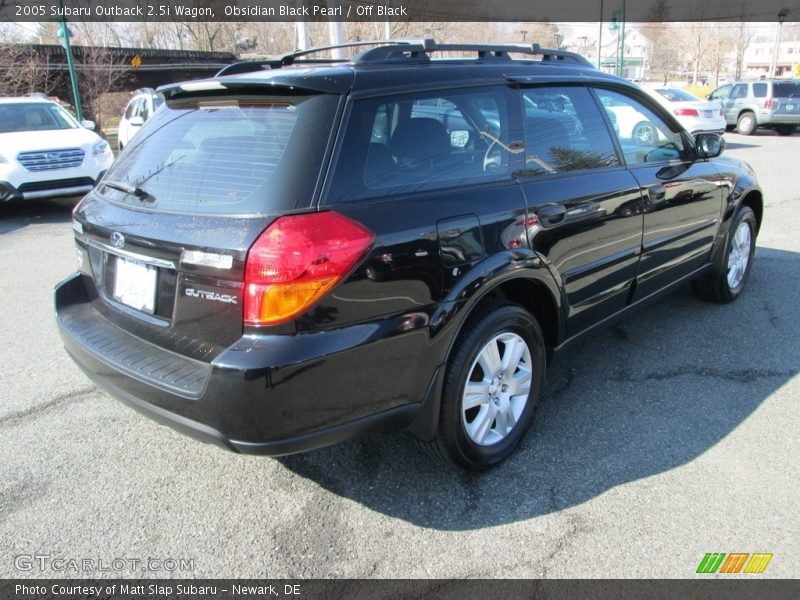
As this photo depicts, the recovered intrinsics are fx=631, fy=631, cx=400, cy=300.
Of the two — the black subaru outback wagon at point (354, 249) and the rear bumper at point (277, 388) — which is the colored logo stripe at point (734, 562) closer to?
the black subaru outback wagon at point (354, 249)

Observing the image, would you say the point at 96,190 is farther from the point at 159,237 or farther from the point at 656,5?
the point at 656,5

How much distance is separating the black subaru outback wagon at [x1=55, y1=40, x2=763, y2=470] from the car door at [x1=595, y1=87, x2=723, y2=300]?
0.30m

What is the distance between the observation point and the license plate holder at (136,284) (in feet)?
8.21

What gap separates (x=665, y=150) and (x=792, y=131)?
73.0 ft

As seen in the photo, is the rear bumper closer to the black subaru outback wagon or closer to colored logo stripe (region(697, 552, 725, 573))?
the black subaru outback wagon

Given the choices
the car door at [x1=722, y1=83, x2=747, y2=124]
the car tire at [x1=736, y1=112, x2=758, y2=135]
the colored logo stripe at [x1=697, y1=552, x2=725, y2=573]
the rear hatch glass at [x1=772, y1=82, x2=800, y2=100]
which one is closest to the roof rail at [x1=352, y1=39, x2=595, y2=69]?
the colored logo stripe at [x1=697, y1=552, x2=725, y2=573]

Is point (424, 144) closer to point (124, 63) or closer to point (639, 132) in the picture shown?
point (639, 132)

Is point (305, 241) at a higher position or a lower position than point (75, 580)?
higher

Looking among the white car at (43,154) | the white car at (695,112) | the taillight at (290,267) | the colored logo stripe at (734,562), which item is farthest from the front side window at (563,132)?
the white car at (695,112)

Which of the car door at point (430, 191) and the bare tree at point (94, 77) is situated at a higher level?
the bare tree at point (94, 77)

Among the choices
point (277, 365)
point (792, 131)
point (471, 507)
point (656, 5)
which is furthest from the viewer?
point (656, 5)

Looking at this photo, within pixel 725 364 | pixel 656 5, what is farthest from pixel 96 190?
pixel 656 5

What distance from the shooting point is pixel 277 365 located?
213 cm

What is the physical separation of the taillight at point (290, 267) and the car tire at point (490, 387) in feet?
2.41
